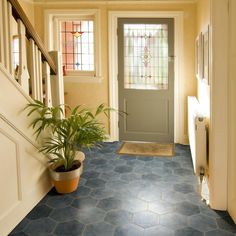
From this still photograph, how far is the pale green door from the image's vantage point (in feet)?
16.3

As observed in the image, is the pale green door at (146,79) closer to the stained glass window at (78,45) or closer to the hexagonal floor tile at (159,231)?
the stained glass window at (78,45)

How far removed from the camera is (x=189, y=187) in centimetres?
335

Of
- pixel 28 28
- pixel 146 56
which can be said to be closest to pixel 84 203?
pixel 28 28

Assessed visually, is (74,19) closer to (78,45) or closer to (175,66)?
(78,45)

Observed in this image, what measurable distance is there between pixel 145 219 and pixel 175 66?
2.86 metres

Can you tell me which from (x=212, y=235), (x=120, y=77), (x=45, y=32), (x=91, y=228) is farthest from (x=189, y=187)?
(x=45, y=32)

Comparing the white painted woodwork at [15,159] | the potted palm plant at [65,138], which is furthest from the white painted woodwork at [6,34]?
the potted palm plant at [65,138]

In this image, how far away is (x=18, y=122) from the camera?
269 centimetres

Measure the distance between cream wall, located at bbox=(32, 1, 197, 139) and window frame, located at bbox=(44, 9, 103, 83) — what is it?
63mm

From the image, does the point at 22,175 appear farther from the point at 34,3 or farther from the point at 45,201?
the point at 34,3

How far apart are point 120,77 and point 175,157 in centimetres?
155

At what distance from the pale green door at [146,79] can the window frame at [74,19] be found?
337mm

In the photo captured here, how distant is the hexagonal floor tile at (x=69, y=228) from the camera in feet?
8.18

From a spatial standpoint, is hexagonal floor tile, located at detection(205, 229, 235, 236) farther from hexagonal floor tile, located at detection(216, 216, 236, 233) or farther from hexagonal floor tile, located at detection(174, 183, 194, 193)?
hexagonal floor tile, located at detection(174, 183, 194, 193)
